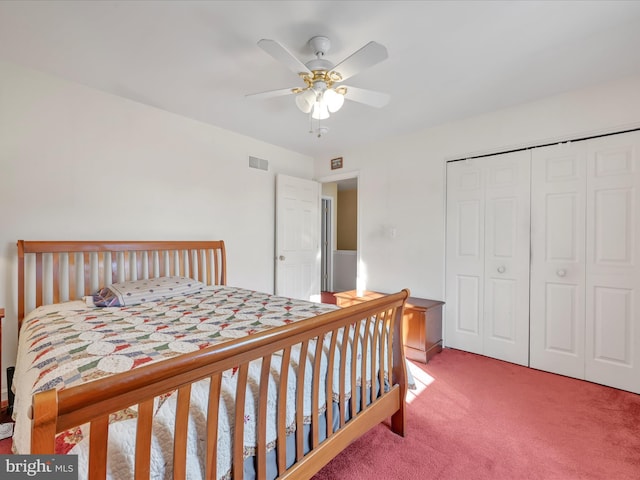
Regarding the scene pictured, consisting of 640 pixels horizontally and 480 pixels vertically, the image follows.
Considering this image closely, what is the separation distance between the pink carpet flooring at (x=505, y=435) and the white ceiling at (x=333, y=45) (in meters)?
2.45

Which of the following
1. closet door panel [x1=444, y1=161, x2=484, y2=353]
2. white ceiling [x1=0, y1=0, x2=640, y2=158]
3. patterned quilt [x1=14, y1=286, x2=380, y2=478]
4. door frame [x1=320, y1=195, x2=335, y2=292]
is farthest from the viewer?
door frame [x1=320, y1=195, x2=335, y2=292]

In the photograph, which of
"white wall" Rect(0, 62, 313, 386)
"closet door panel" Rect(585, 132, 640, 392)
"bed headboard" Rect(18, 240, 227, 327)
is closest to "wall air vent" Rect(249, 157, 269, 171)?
"white wall" Rect(0, 62, 313, 386)

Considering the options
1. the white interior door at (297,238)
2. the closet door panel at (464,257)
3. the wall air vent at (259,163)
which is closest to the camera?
the closet door panel at (464,257)

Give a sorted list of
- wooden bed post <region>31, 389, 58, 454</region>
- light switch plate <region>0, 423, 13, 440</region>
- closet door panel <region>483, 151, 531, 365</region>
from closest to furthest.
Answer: wooden bed post <region>31, 389, 58, 454</region>
light switch plate <region>0, 423, 13, 440</region>
closet door panel <region>483, 151, 531, 365</region>

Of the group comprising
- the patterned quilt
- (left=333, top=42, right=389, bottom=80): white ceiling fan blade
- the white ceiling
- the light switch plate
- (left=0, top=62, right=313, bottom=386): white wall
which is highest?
the white ceiling

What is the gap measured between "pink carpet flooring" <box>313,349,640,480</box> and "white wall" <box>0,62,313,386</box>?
7.90ft

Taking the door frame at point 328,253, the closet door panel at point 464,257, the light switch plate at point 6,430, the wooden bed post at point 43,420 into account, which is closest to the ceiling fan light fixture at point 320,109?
the closet door panel at point 464,257

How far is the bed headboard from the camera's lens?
2.24m

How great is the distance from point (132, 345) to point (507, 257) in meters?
3.13

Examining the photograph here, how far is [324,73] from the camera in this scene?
1934 mm

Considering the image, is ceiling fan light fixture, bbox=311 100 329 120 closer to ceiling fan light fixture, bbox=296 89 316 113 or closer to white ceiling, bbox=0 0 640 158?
ceiling fan light fixture, bbox=296 89 316 113

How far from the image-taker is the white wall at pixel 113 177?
2.23m

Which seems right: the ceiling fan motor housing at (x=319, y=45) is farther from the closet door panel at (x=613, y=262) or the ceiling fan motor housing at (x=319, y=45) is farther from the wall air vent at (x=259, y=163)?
the closet door panel at (x=613, y=262)

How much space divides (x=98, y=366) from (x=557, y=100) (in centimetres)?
372
